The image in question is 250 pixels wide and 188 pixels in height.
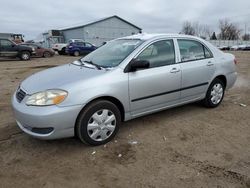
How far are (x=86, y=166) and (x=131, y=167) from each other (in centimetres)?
56

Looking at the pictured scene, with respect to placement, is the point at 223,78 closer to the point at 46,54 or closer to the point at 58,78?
the point at 58,78

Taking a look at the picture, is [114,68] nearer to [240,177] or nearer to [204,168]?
[204,168]

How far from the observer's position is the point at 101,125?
3553 millimetres

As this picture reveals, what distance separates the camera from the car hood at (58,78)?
11.0 feet

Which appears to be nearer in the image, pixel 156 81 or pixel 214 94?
pixel 156 81

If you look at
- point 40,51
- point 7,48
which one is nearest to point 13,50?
point 7,48

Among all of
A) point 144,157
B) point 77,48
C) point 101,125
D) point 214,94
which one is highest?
point 77,48

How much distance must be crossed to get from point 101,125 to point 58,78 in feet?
3.00

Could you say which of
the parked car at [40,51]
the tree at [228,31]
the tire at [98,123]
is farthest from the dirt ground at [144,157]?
the tree at [228,31]

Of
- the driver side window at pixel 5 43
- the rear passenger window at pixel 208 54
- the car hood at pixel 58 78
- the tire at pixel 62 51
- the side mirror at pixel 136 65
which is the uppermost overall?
the driver side window at pixel 5 43

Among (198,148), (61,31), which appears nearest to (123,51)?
(198,148)

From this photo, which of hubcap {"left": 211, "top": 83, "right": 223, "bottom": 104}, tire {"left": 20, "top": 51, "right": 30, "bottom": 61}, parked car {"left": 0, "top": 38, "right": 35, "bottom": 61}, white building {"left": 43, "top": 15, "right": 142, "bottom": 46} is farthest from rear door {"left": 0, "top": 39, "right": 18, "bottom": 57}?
white building {"left": 43, "top": 15, "right": 142, "bottom": 46}

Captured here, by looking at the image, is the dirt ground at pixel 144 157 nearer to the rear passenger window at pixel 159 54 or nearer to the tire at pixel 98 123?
the tire at pixel 98 123

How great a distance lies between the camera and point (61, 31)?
141 feet
